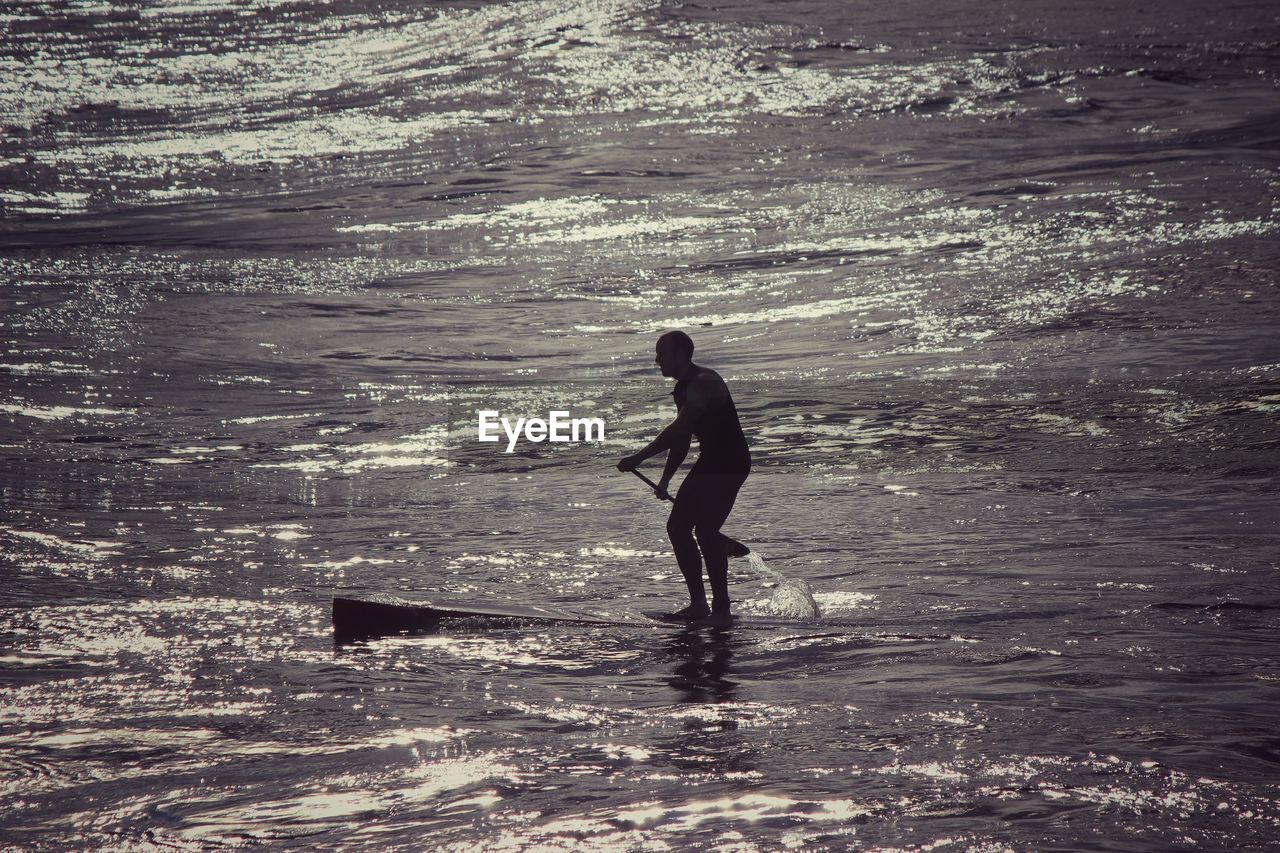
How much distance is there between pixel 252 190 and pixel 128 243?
430 cm

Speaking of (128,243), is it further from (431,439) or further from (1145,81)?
(1145,81)

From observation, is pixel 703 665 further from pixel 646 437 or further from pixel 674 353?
pixel 646 437

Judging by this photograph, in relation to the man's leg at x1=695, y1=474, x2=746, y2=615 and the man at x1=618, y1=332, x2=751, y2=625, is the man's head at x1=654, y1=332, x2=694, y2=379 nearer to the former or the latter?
the man at x1=618, y1=332, x2=751, y2=625

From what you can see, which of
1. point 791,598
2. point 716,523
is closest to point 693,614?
point 716,523

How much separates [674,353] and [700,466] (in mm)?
686

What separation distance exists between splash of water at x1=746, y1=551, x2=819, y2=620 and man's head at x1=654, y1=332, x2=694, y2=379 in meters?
1.67

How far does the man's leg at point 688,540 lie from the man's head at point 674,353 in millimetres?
645

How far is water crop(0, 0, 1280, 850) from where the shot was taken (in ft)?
21.1

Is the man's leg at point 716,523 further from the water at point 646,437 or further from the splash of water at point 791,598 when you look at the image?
the splash of water at point 791,598

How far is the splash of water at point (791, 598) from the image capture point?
897 centimetres

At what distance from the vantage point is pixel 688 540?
28.4 feet

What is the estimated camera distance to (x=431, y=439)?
14.8m

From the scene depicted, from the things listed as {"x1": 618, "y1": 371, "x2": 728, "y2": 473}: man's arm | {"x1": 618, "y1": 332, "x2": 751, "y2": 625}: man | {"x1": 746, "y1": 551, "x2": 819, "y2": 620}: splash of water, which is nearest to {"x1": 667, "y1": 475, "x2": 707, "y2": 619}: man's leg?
{"x1": 618, "y1": 332, "x2": 751, "y2": 625}: man

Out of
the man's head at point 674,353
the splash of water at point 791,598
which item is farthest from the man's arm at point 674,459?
the splash of water at point 791,598
